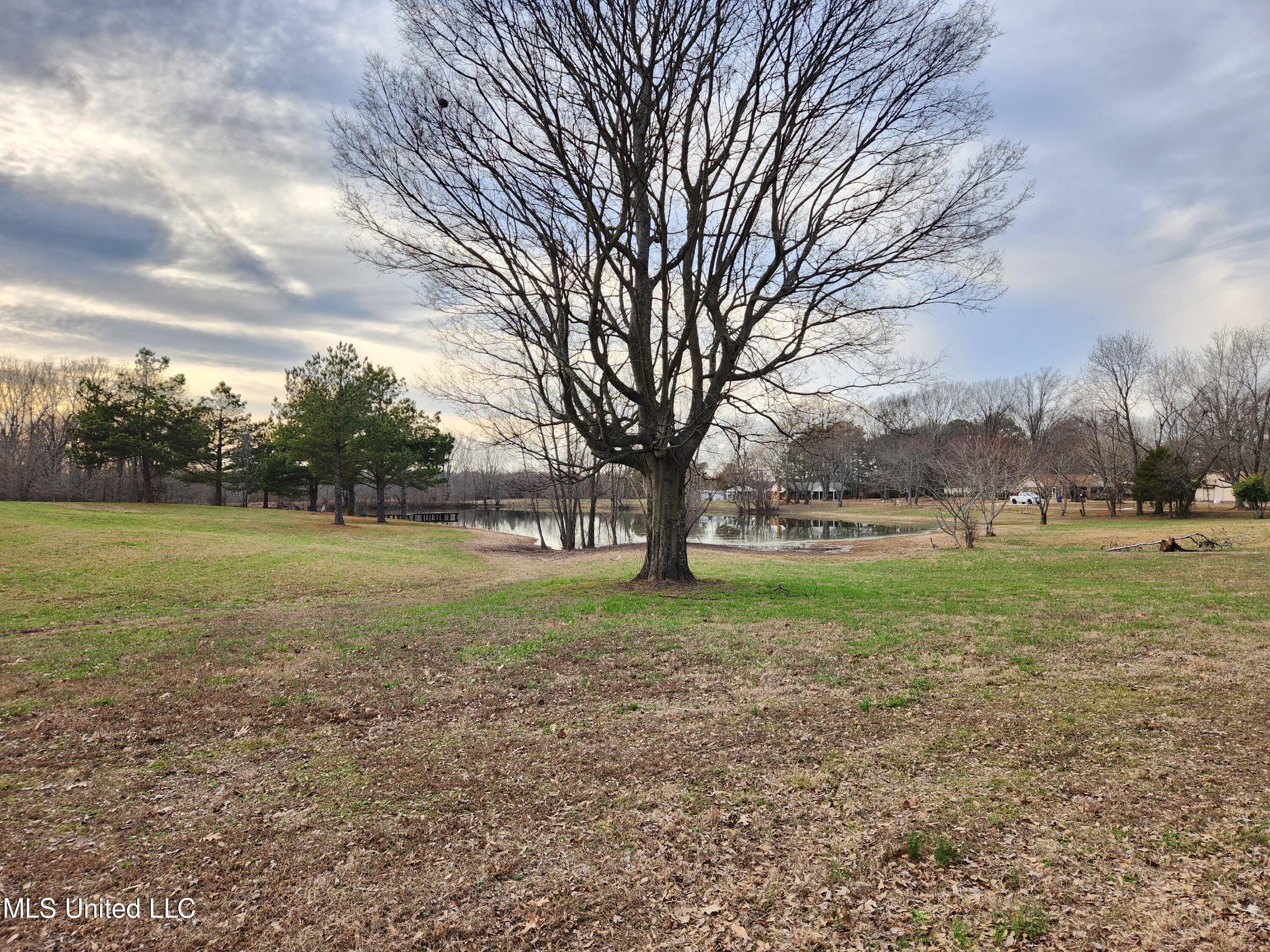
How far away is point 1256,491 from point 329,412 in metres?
51.5

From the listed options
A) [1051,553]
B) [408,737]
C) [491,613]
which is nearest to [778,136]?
[491,613]

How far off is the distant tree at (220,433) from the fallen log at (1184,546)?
5198 centimetres

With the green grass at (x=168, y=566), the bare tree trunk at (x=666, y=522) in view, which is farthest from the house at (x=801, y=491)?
the bare tree trunk at (x=666, y=522)

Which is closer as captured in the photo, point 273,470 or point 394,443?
point 394,443

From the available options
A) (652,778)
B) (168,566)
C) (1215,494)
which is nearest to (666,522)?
(652,778)

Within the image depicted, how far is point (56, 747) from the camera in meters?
4.57

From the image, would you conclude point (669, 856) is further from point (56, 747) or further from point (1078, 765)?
point (56, 747)

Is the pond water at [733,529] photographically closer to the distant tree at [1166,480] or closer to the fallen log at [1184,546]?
the fallen log at [1184,546]

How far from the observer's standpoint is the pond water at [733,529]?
34188 millimetres

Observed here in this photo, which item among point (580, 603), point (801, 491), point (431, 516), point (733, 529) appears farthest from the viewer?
Answer: point (801, 491)

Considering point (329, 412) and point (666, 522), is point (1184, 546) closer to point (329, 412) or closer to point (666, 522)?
point (666, 522)

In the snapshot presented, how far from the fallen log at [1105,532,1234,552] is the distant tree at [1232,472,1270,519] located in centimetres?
1850

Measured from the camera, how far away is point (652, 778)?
401 centimetres

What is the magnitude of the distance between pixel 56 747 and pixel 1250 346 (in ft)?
189
